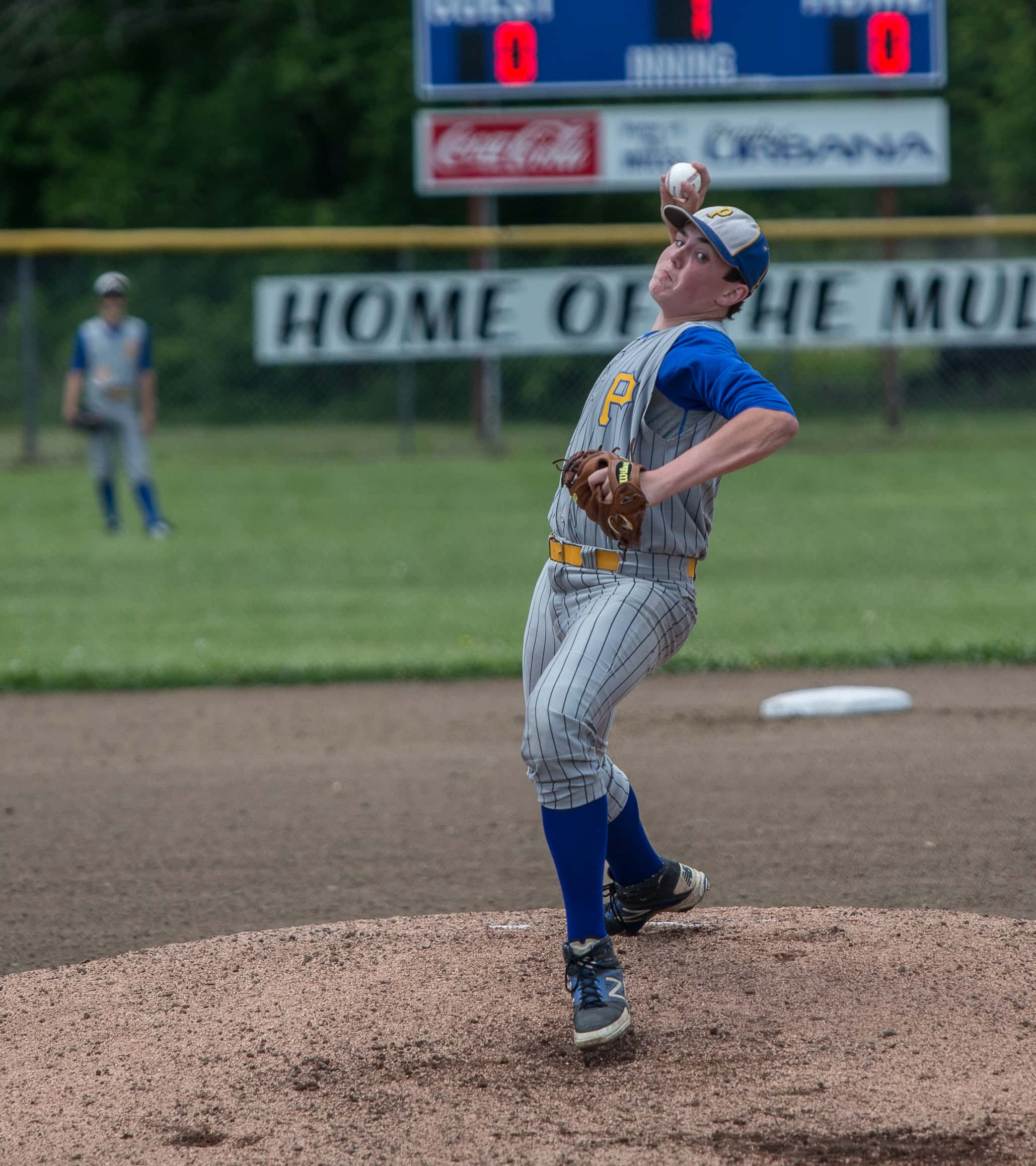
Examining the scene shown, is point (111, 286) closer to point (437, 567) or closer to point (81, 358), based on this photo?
point (81, 358)

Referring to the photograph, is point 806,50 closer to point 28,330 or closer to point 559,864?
point 28,330

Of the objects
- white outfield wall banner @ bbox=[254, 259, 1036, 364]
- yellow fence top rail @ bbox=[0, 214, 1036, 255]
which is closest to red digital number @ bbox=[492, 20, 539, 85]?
yellow fence top rail @ bbox=[0, 214, 1036, 255]

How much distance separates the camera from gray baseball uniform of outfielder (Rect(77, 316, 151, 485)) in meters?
11.7

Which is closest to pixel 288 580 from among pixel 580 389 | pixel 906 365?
pixel 580 389

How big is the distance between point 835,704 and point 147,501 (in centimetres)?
659

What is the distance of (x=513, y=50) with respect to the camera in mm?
15891

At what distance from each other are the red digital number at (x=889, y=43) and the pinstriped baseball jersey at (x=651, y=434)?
14.1m

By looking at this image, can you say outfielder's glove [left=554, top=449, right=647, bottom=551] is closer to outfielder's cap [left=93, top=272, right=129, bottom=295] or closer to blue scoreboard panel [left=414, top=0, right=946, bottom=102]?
outfielder's cap [left=93, top=272, right=129, bottom=295]

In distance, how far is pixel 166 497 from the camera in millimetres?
13898

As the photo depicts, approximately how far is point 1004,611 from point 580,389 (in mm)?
10749

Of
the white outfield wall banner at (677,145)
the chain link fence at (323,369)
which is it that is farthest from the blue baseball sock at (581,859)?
the chain link fence at (323,369)

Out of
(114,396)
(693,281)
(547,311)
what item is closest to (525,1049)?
(693,281)

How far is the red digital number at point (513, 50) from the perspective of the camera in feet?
52.0

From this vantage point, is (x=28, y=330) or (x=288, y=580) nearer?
(x=288, y=580)
